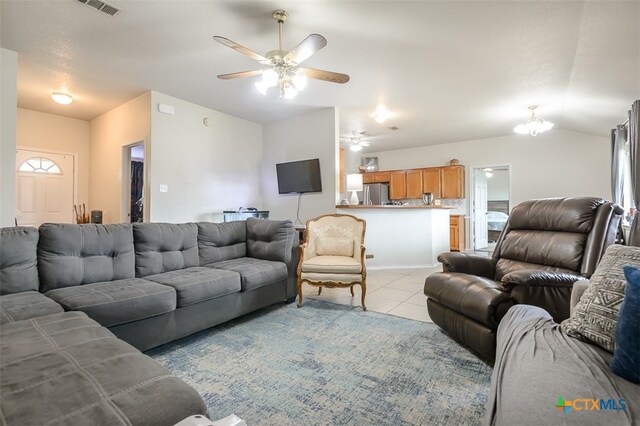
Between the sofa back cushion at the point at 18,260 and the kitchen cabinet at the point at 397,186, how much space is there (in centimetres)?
718

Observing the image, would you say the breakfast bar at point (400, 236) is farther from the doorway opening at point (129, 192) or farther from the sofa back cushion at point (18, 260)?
the sofa back cushion at point (18, 260)

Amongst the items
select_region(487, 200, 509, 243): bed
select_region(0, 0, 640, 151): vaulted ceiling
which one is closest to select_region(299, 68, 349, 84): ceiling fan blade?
select_region(0, 0, 640, 151): vaulted ceiling

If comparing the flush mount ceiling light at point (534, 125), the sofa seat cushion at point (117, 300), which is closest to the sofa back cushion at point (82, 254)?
the sofa seat cushion at point (117, 300)

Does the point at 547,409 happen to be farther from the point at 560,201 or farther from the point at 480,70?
the point at 480,70

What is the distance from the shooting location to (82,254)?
2135 mm

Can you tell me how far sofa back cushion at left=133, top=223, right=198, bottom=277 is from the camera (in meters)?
2.44

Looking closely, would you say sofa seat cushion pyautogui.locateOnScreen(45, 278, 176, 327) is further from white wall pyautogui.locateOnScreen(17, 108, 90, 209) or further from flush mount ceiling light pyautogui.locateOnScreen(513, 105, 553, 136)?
flush mount ceiling light pyautogui.locateOnScreen(513, 105, 553, 136)

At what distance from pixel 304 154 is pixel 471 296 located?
13.0ft

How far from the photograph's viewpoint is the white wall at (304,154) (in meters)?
4.94

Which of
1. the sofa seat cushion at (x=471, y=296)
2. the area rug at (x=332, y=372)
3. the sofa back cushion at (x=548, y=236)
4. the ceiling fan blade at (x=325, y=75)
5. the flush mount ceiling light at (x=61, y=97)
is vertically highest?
the flush mount ceiling light at (x=61, y=97)

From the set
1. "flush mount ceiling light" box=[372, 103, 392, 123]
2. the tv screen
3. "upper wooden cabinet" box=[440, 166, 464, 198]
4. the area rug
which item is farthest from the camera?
"upper wooden cabinet" box=[440, 166, 464, 198]

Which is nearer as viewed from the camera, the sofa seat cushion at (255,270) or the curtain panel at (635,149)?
the sofa seat cushion at (255,270)

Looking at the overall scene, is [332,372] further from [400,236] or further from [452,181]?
[452,181]

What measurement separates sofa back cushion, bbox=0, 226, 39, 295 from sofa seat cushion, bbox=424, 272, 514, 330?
282cm
